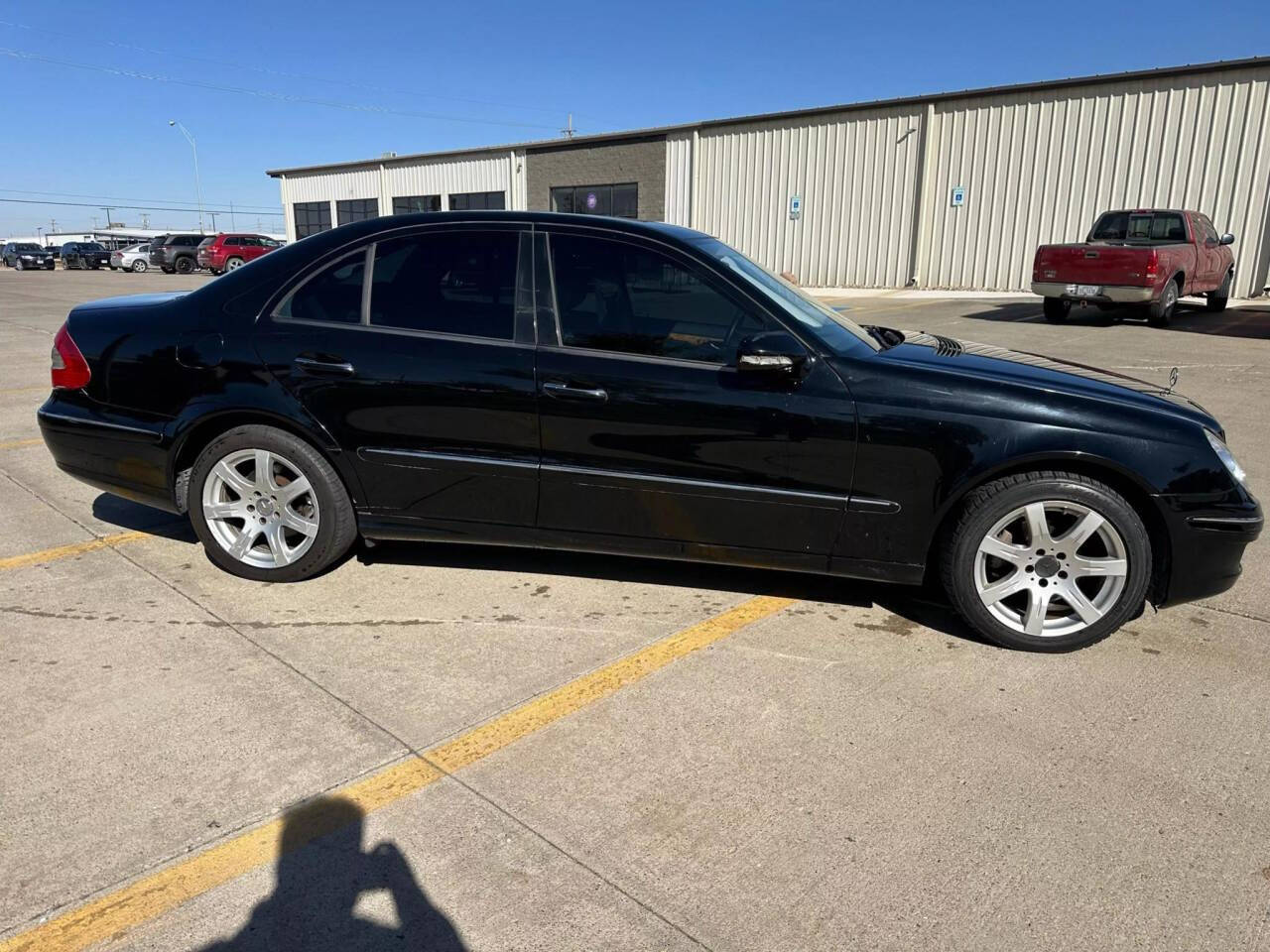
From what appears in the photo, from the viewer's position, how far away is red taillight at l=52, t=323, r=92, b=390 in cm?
428

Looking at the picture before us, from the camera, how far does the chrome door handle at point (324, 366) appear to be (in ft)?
12.8

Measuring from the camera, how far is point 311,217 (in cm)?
4434

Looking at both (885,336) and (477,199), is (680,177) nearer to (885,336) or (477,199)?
(477,199)

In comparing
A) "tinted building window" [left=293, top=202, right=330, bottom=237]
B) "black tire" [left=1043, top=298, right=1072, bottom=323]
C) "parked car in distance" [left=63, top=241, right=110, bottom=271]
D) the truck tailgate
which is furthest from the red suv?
the truck tailgate

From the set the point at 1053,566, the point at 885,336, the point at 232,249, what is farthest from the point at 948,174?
the point at 232,249

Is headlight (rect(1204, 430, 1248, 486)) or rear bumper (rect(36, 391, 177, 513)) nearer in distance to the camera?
headlight (rect(1204, 430, 1248, 486))

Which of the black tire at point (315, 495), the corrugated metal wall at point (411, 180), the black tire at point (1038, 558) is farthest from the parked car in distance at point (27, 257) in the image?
the black tire at point (1038, 558)

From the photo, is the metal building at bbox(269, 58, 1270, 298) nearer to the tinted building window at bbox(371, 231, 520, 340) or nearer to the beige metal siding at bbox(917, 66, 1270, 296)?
the beige metal siding at bbox(917, 66, 1270, 296)

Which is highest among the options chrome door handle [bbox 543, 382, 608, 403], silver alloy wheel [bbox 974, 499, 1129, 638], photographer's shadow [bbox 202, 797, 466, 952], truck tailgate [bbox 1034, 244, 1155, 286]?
truck tailgate [bbox 1034, 244, 1155, 286]

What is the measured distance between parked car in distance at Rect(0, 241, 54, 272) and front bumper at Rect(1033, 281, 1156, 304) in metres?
50.1

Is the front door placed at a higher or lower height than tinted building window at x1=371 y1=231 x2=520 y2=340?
lower

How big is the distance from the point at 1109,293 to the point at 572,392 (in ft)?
43.5

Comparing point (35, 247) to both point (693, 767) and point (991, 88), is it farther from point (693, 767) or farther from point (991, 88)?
point (693, 767)

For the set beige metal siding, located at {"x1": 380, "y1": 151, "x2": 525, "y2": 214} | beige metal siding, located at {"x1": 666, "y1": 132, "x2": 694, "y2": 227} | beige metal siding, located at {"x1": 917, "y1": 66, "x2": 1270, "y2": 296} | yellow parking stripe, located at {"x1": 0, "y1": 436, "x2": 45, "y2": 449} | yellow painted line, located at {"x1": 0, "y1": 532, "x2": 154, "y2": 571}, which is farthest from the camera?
beige metal siding, located at {"x1": 380, "y1": 151, "x2": 525, "y2": 214}
